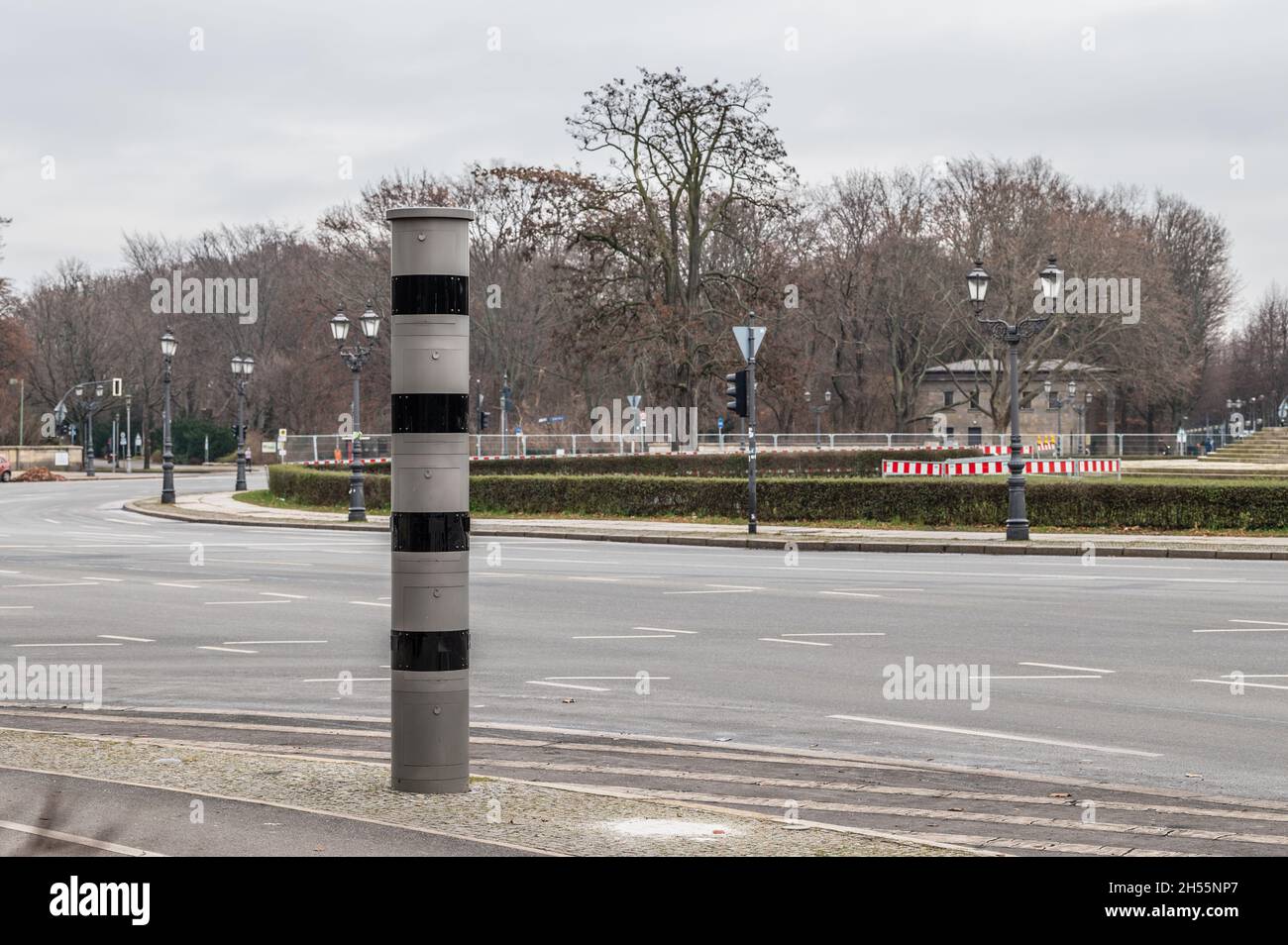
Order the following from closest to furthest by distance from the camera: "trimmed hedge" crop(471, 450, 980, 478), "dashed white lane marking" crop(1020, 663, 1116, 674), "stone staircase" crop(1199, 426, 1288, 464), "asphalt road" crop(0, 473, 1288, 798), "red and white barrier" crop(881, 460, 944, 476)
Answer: "asphalt road" crop(0, 473, 1288, 798), "dashed white lane marking" crop(1020, 663, 1116, 674), "red and white barrier" crop(881, 460, 944, 476), "trimmed hedge" crop(471, 450, 980, 478), "stone staircase" crop(1199, 426, 1288, 464)

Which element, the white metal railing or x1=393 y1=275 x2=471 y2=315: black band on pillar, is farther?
the white metal railing

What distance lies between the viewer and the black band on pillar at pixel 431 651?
6832mm

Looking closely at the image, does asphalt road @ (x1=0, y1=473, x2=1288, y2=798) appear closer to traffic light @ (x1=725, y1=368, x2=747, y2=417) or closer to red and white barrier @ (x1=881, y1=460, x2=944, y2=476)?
traffic light @ (x1=725, y1=368, x2=747, y2=417)

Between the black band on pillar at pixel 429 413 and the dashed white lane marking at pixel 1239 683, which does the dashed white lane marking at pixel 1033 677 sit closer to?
the dashed white lane marking at pixel 1239 683

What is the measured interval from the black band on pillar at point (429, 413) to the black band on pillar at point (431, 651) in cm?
88

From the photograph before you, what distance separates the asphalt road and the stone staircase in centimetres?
3162

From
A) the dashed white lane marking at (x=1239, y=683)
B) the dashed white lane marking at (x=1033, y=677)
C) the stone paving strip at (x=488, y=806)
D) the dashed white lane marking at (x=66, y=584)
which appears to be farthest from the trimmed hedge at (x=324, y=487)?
the stone paving strip at (x=488, y=806)

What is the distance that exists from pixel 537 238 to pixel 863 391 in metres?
43.5

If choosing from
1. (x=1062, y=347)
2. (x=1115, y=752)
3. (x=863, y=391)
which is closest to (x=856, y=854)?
(x=1115, y=752)

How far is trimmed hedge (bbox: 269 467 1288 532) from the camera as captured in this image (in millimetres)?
29625

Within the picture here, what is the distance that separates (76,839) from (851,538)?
24.1m

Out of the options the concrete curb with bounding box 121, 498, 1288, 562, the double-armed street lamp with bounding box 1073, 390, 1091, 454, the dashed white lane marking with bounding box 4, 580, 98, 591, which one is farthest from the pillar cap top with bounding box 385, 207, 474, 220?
the double-armed street lamp with bounding box 1073, 390, 1091, 454
